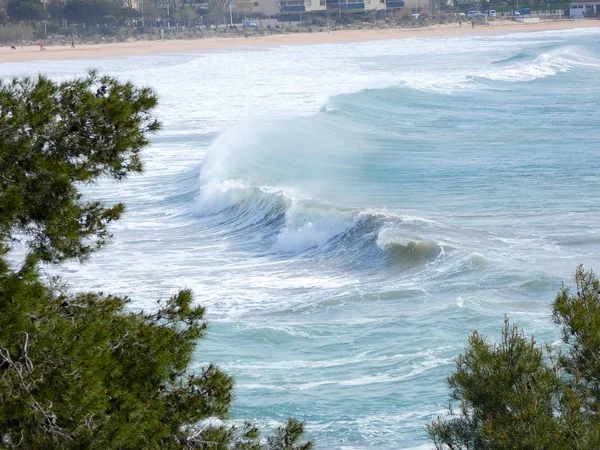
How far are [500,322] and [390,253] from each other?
388 centimetres

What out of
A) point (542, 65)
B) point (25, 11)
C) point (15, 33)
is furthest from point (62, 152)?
point (25, 11)

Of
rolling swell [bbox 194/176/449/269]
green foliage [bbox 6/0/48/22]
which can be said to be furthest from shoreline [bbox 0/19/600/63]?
rolling swell [bbox 194/176/449/269]

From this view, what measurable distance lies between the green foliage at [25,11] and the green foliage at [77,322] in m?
94.1

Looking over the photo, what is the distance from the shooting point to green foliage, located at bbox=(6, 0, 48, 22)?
9531 cm

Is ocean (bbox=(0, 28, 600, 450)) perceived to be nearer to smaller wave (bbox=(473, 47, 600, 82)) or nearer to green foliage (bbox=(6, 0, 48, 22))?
smaller wave (bbox=(473, 47, 600, 82))

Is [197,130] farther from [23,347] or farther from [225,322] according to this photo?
[23,347]

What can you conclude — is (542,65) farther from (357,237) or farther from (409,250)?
(409,250)

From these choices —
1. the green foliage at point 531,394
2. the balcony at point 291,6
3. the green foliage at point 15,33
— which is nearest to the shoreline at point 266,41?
the green foliage at point 15,33

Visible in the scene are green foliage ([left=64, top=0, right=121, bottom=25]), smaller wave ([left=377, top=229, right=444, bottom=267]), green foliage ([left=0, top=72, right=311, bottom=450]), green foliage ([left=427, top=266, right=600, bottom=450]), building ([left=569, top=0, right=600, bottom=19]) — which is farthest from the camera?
building ([left=569, top=0, right=600, bottom=19])

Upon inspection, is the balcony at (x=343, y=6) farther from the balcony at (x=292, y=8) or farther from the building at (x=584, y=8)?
the building at (x=584, y=8)

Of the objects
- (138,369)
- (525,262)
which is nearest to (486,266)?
(525,262)

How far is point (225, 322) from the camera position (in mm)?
12234

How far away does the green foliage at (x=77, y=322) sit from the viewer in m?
4.52

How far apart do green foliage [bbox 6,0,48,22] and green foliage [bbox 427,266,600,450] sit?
9455 centimetres
